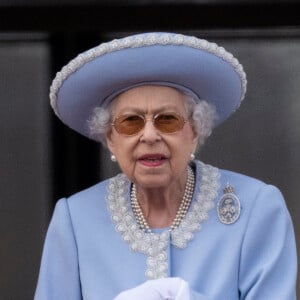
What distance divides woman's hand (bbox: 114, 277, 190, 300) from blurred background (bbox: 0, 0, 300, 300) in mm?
2237

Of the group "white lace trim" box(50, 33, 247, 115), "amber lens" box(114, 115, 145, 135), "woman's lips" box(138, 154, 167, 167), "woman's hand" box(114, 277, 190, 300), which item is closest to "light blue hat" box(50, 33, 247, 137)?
"white lace trim" box(50, 33, 247, 115)

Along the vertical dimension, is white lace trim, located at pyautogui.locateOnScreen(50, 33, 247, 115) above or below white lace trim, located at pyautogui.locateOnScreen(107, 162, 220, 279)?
above

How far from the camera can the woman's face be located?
16.9 feet

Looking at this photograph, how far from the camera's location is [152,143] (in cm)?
513

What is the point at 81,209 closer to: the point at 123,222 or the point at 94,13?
the point at 123,222

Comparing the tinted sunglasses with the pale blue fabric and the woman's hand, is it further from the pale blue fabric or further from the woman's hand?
the woman's hand

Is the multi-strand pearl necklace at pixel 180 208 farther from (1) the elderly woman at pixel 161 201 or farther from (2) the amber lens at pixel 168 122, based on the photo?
(2) the amber lens at pixel 168 122

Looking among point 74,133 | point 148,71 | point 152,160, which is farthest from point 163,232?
point 74,133

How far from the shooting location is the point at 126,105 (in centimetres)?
523

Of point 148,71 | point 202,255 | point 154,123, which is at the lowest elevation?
point 202,255

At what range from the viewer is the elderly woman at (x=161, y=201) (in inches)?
204

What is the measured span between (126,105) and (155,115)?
12 cm

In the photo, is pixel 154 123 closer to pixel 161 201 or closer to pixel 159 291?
pixel 161 201

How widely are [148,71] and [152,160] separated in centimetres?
28
